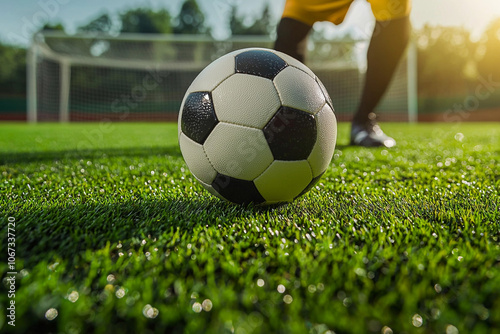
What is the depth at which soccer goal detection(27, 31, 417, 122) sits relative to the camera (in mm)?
12891

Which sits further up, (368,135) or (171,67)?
(368,135)

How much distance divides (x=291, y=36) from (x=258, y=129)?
1661 mm

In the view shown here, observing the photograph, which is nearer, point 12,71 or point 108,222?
point 108,222

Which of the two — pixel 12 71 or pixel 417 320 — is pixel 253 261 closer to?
pixel 417 320

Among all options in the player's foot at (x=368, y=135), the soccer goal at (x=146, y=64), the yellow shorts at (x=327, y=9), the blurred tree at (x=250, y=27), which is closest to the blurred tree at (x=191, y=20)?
the blurred tree at (x=250, y=27)

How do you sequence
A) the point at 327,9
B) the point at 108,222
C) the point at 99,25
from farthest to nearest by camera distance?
the point at 99,25
the point at 327,9
the point at 108,222

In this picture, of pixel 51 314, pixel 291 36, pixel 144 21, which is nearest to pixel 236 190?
pixel 51 314

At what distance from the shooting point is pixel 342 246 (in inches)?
43.6

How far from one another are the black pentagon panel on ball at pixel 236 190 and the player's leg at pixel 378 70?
2255 mm

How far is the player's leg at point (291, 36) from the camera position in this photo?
2.80m

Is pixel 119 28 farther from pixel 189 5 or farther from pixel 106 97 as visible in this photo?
pixel 106 97

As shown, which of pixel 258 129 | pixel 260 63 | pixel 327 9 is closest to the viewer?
pixel 258 129

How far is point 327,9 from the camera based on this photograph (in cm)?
298

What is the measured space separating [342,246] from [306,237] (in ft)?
0.44
